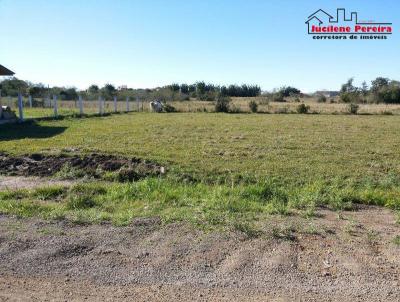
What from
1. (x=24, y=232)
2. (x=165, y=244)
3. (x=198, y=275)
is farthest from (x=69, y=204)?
(x=198, y=275)

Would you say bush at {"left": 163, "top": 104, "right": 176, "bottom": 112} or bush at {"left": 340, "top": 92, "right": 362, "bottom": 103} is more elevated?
bush at {"left": 340, "top": 92, "right": 362, "bottom": 103}

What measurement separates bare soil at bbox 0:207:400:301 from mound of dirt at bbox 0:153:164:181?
2.97 metres

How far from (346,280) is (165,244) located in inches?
71.1

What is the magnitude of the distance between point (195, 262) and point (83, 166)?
17.1 ft

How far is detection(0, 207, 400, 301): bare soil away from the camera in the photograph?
3512 mm

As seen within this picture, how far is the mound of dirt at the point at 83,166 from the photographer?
816cm

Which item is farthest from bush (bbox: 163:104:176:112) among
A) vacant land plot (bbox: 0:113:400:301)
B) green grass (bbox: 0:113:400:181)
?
vacant land plot (bbox: 0:113:400:301)

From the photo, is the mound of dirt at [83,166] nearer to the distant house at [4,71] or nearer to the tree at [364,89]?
the distant house at [4,71]

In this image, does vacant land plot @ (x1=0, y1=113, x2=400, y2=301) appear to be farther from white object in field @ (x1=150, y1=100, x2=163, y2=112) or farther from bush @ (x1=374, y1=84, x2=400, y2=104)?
bush @ (x1=374, y1=84, x2=400, y2=104)

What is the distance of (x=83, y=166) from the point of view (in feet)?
28.5

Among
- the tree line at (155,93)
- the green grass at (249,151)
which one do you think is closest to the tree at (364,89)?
the tree line at (155,93)

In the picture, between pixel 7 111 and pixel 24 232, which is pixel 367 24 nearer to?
pixel 7 111

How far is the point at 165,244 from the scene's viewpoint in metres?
4.48

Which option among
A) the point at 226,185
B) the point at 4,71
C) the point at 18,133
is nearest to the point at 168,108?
the point at 4,71
